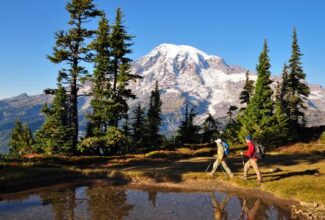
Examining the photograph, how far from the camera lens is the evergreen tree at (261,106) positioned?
56106mm

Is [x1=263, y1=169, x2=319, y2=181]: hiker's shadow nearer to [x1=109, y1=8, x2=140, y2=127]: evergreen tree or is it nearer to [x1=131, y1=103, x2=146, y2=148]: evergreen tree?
[x1=109, y1=8, x2=140, y2=127]: evergreen tree

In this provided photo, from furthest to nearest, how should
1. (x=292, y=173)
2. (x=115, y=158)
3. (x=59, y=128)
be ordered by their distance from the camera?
1. (x=59, y=128)
2. (x=115, y=158)
3. (x=292, y=173)

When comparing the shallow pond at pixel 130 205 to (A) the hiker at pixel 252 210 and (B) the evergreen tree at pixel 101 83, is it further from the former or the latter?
(B) the evergreen tree at pixel 101 83

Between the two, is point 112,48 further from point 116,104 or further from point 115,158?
point 115,158

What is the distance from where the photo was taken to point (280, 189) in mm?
18250

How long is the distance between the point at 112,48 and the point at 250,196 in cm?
2939

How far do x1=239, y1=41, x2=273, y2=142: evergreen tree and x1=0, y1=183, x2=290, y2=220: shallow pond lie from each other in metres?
39.5

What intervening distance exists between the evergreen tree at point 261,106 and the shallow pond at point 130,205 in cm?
3954

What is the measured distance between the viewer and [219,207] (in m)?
15.4

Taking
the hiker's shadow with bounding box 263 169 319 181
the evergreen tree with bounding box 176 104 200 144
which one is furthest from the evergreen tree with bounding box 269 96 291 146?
the hiker's shadow with bounding box 263 169 319 181

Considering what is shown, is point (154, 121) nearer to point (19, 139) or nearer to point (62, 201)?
point (19, 139)

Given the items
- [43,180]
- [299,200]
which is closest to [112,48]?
[43,180]

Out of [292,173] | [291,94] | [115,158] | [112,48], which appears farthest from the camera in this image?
[291,94]

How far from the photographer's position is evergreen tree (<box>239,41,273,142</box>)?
56106 millimetres
